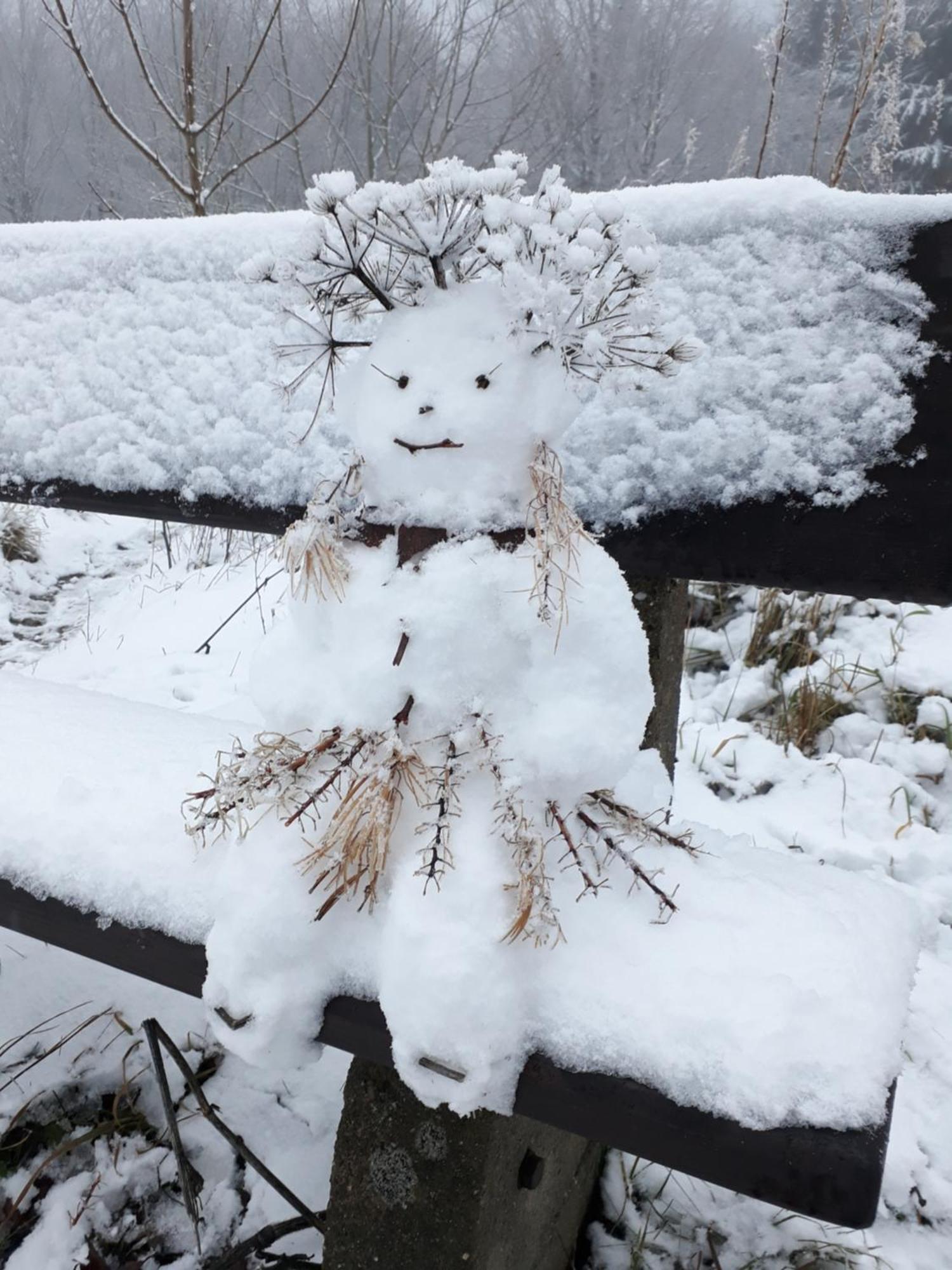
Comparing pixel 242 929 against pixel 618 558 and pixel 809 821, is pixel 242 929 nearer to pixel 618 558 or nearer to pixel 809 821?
pixel 618 558

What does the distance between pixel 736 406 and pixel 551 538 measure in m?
0.43

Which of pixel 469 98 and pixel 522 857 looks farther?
pixel 469 98

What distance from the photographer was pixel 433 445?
0.69 m

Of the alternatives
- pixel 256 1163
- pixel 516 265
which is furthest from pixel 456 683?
pixel 256 1163

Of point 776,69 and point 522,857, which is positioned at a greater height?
point 776,69

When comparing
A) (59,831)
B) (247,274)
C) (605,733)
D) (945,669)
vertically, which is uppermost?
(247,274)

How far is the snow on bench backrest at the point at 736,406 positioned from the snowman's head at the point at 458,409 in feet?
0.48

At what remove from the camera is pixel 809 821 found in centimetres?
218

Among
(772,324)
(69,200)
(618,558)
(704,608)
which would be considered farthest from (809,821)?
(69,200)

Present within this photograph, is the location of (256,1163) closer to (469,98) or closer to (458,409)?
(458,409)

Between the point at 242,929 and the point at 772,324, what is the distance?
907 millimetres

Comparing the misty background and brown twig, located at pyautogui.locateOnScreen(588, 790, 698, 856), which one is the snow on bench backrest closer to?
brown twig, located at pyautogui.locateOnScreen(588, 790, 698, 856)

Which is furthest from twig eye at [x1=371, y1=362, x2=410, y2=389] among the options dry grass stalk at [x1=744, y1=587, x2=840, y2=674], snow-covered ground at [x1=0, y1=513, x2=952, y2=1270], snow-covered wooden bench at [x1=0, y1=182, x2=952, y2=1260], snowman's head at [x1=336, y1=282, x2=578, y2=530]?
dry grass stalk at [x1=744, y1=587, x2=840, y2=674]

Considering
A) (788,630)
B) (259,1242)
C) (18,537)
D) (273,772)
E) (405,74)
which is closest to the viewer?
(273,772)
